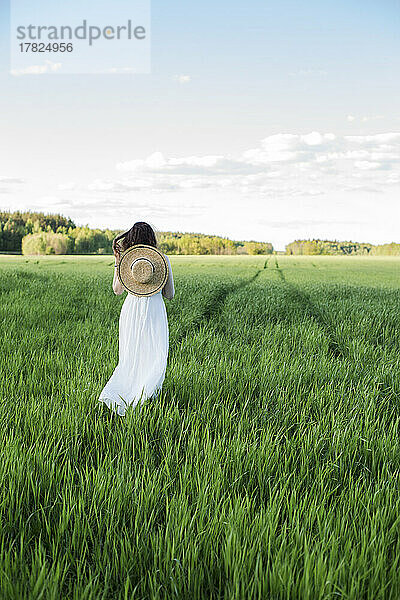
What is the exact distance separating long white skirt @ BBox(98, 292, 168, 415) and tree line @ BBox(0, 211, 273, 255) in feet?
193

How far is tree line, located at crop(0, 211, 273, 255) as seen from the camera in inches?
3223

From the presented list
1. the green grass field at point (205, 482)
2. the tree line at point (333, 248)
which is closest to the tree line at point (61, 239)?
the tree line at point (333, 248)

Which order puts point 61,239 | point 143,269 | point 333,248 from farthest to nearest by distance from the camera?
point 333,248 → point 61,239 → point 143,269

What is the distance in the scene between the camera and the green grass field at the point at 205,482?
1.97 m

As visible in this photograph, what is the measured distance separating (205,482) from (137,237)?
2.27 meters

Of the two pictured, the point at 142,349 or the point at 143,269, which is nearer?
the point at 143,269

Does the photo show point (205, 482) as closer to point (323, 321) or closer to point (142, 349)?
point (142, 349)

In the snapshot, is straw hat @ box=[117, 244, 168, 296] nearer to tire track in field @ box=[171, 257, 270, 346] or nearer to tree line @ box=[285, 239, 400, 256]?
tire track in field @ box=[171, 257, 270, 346]

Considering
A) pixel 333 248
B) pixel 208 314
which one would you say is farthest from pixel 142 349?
pixel 333 248

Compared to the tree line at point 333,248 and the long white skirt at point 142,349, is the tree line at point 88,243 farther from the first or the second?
the long white skirt at point 142,349

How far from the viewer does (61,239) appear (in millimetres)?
83000

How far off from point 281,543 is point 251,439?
126 centimetres

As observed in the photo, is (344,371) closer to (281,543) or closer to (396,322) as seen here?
(281,543)

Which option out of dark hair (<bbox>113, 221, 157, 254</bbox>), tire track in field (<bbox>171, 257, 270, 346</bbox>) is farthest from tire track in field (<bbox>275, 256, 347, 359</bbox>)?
dark hair (<bbox>113, 221, 157, 254</bbox>)
